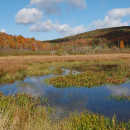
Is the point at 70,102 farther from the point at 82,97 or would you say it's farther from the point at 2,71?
the point at 2,71

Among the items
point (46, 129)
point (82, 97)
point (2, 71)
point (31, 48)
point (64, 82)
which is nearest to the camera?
point (46, 129)

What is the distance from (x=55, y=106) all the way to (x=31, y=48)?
353ft

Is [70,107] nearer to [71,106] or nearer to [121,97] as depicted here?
[71,106]

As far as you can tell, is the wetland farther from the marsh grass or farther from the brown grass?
the brown grass

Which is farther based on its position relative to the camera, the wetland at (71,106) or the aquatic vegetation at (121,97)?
the aquatic vegetation at (121,97)

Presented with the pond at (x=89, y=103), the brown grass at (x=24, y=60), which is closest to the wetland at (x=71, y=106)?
the pond at (x=89, y=103)

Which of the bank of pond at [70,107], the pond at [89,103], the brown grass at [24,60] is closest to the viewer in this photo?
the bank of pond at [70,107]

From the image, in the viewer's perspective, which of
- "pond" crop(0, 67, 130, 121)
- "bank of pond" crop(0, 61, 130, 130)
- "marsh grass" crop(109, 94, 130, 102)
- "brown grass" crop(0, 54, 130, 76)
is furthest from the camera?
"brown grass" crop(0, 54, 130, 76)

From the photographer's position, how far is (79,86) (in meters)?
11.2

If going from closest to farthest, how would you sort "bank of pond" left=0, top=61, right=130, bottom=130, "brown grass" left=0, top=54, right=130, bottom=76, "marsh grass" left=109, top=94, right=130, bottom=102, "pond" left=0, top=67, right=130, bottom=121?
"bank of pond" left=0, top=61, right=130, bottom=130
"pond" left=0, top=67, right=130, bottom=121
"marsh grass" left=109, top=94, right=130, bottom=102
"brown grass" left=0, top=54, right=130, bottom=76

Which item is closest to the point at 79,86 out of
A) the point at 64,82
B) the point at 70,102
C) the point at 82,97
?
the point at 64,82

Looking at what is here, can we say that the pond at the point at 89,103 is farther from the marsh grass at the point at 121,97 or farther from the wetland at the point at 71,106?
the marsh grass at the point at 121,97

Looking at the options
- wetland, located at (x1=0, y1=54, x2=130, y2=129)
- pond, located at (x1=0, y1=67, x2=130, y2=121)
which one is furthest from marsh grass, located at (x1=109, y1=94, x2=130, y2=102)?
pond, located at (x1=0, y1=67, x2=130, y2=121)

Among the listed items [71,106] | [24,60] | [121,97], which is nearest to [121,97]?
[121,97]
